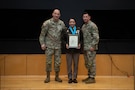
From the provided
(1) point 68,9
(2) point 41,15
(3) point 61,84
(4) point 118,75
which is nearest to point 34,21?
(2) point 41,15

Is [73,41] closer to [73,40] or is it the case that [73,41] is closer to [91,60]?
[73,40]

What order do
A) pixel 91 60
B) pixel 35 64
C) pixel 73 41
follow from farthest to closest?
pixel 35 64 < pixel 91 60 < pixel 73 41

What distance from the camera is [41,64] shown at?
20.7 ft

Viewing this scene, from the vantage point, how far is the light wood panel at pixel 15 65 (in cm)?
626

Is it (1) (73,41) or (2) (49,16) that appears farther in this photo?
(2) (49,16)

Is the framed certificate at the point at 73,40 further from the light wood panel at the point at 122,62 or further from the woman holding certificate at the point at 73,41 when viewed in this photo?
the light wood panel at the point at 122,62

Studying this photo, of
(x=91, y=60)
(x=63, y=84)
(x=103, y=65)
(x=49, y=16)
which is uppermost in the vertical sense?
(x=49, y=16)

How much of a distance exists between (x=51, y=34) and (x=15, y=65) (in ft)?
4.78

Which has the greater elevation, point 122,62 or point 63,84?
point 122,62

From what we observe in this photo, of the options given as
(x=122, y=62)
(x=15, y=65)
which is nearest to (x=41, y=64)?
(x=15, y=65)

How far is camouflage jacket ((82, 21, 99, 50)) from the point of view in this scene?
5.39 meters

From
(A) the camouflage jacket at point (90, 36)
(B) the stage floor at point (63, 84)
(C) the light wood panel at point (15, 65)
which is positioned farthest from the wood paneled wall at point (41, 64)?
(A) the camouflage jacket at point (90, 36)

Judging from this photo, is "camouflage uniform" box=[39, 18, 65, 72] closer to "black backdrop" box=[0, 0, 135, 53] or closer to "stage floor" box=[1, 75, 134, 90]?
"stage floor" box=[1, 75, 134, 90]

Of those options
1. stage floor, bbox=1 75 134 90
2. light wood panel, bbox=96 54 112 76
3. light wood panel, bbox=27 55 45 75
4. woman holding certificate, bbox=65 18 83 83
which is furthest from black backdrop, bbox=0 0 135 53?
woman holding certificate, bbox=65 18 83 83
